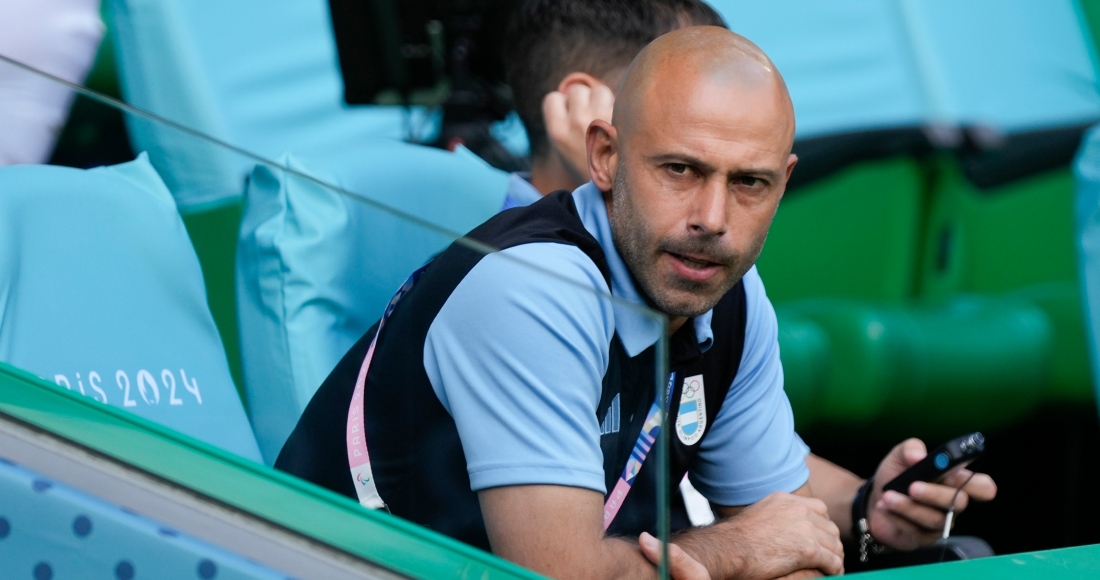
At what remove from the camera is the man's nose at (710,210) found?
1009 mm

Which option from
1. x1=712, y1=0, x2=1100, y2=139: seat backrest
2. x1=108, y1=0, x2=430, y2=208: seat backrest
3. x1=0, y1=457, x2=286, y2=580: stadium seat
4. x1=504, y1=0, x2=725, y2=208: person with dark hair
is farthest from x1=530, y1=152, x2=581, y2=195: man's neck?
x1=712, y1=0, x2=1100, y2=139: seat backrest

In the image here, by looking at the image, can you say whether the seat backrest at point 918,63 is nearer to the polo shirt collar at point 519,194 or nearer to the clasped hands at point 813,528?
the polo shirt collar at point 519,194

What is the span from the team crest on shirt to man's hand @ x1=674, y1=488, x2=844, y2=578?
0.32 feet

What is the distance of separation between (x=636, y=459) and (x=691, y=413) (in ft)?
1.44

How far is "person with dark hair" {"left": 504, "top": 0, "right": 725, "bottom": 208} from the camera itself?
154 cm

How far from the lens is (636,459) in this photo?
28.8 inches

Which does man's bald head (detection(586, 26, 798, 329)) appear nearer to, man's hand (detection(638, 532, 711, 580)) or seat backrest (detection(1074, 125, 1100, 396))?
man's hand (detection(638, 532, 711, 580))

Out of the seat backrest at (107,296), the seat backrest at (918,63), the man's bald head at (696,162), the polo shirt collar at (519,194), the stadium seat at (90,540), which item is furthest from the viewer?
the seat backrest at (918,63)

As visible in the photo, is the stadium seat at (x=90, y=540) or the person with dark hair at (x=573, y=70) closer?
the stadium seat at (x=90, y=540)

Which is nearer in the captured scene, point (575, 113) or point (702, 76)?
point (702, 76)

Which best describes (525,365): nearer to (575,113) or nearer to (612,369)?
(612,369)

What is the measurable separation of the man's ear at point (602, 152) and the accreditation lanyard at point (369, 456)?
284 mm

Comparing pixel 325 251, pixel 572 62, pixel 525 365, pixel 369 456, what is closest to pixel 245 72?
pixel 572 62

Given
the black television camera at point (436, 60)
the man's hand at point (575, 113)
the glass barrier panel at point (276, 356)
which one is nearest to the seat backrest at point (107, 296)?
the glass barrier panel at point (276, 356)
